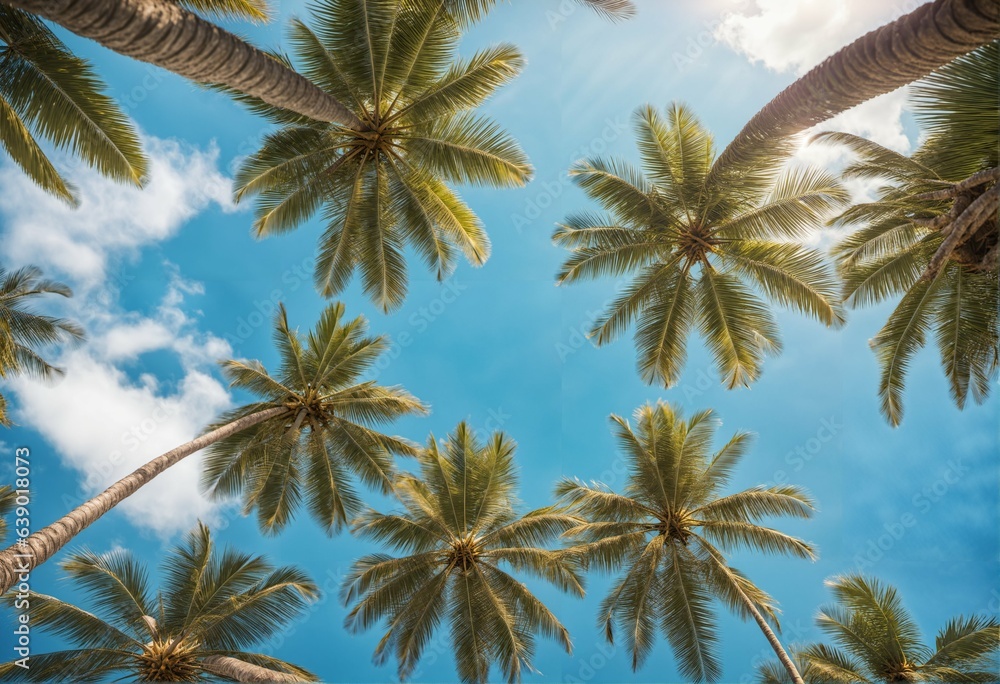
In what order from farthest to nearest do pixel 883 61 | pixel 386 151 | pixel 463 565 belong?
1. pixel 463 565
2. pixel 386 151
3. pixel 883 61

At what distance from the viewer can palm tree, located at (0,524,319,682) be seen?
13.3 m

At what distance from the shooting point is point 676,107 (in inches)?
549

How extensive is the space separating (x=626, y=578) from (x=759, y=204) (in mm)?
9979

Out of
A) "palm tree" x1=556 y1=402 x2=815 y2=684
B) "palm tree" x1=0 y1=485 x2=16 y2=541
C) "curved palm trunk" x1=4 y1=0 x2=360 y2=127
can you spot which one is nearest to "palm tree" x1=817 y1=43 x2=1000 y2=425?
"palm tree" x1=556 y1=402 x2=815 y2=684

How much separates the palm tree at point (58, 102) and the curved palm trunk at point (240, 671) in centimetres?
940

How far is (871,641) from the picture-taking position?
50.7ft

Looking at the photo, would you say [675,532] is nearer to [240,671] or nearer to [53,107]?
[240,671]

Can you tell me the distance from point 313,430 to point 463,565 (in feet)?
17.8

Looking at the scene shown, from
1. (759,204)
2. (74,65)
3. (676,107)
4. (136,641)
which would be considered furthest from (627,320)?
(136,641)

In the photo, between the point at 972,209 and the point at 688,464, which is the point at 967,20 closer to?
the point at 972,209

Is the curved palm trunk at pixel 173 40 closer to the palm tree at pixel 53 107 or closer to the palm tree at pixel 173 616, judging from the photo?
the palm tree at pixel 53 107

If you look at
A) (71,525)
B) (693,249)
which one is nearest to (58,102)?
(71,525)

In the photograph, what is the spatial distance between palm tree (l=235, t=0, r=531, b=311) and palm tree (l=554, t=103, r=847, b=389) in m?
2.74

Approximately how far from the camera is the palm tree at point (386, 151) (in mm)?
11602
